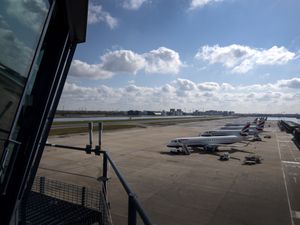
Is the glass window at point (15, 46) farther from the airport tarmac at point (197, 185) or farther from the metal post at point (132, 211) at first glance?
the airport tarmac at point (197, 185)

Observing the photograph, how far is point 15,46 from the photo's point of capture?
10.9 ft

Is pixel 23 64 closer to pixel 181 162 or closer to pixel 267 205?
pixel 267 205

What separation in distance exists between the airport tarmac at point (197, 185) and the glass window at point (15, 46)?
537 centimetres

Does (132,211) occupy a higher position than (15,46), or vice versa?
(15,46)

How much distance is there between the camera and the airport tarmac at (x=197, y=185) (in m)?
17.7

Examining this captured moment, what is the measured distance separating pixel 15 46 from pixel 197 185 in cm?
2385

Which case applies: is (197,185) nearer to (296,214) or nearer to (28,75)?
(296,214)

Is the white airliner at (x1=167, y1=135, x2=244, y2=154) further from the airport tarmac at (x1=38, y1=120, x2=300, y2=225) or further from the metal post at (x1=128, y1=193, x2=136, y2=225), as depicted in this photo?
the metal post at (x1=128, y1=193, x2=136, y2=225)

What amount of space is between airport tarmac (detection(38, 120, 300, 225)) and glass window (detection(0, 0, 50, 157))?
17.6 ft

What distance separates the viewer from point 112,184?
2423 centimetres

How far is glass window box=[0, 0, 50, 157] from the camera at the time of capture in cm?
310

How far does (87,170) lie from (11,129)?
27.8 m

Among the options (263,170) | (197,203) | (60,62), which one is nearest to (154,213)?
(197,203)

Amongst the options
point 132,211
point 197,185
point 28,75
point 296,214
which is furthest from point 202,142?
point 28,75
